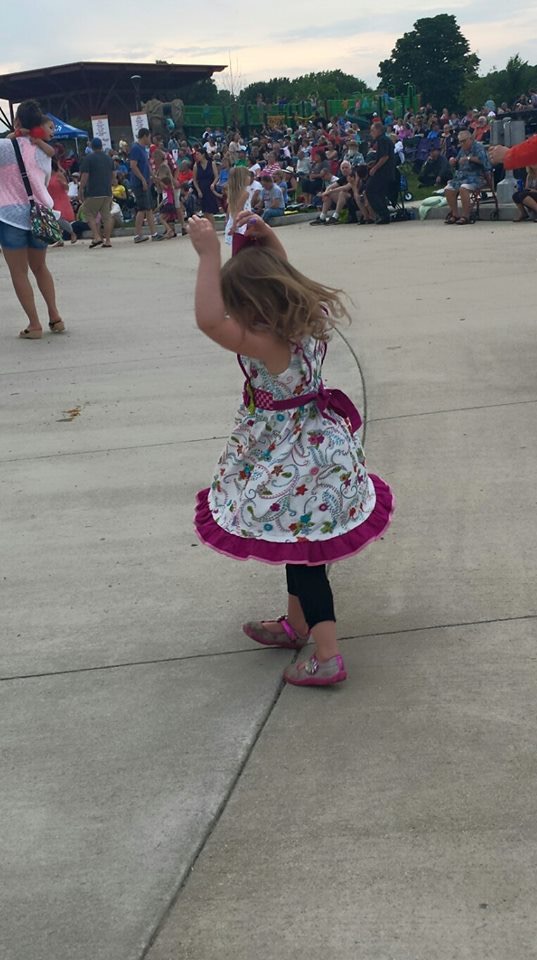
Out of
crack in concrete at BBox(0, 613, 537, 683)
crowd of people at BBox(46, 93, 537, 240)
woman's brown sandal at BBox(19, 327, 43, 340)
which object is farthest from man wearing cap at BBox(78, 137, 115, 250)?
crack in concrete at BBox(0, 613, 537, 683)

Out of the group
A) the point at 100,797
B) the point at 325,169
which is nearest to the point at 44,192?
the point at 100,797

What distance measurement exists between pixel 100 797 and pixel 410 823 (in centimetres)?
80

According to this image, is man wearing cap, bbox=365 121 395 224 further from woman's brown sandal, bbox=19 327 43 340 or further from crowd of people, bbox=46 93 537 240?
woman's brown sandal, bbox=19 327 43 340

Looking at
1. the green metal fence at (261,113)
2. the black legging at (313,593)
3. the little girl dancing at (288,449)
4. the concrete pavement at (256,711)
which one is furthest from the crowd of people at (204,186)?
the green metal fence at (261,113)

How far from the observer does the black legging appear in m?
3.47

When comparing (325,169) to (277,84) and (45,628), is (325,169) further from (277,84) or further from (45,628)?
(277,84)

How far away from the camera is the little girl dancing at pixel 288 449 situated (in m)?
3.26

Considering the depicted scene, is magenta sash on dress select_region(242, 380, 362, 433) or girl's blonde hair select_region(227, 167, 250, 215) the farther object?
girl's blonde hair select_region(227, 167, 250, 215)

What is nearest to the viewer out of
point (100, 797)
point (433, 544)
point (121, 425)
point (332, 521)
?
point (100, 797)

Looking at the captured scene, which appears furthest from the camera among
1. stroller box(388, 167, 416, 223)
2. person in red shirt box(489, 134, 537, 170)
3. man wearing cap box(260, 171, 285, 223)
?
man wearing cap box(260, 171, 285, 223)

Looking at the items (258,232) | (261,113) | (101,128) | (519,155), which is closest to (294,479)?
(258,232)

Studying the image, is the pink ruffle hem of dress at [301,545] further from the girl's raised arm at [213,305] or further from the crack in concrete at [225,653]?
the girl's raised arm at [213,305]

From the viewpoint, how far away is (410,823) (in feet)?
8.71

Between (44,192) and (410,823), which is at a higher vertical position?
(44,192)
